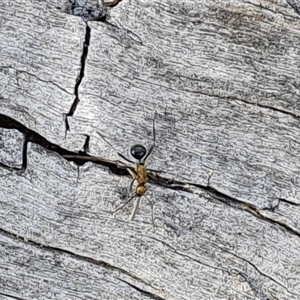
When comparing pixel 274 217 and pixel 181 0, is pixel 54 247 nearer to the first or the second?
pixel 274 217

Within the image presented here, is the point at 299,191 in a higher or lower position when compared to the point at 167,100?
lower

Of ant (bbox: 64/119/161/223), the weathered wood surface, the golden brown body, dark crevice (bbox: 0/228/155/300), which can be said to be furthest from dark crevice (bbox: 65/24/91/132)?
dark crevice (bbox: 0/228/155/300)

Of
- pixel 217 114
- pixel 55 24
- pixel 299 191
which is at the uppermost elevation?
pixel 55 24

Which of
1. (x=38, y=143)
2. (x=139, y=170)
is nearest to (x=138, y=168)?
(x=139, y=170)

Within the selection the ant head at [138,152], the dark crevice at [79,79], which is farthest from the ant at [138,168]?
the dark crevice at [79,79]

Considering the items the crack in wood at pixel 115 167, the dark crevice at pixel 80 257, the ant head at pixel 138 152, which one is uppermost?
the ant head at pixel 138 152

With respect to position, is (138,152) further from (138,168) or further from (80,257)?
(80,257)

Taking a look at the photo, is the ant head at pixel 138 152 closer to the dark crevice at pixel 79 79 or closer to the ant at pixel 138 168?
the ant at pixel 138 168

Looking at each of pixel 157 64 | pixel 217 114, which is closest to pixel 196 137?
pixel 217 114
